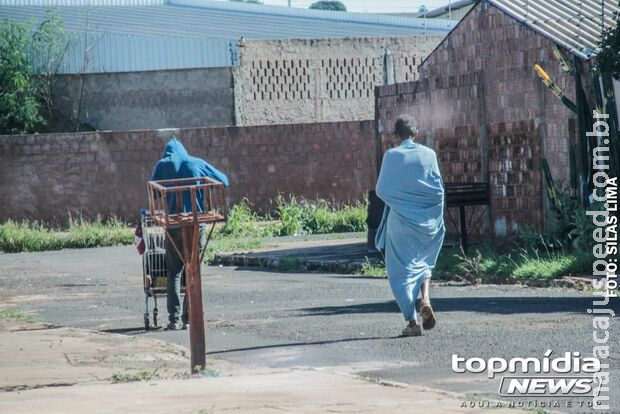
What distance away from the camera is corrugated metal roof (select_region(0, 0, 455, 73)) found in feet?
123

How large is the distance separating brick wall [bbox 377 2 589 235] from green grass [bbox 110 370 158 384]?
34.7 ft

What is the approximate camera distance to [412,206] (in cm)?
1247

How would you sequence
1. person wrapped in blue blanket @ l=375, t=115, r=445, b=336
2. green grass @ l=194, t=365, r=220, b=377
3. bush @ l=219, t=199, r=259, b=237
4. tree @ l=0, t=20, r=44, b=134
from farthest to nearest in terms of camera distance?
tree @ l=0, t=20, r=44, b=134 → bush @ l=219, t=199, r=259, b=237 → person wrapped in blue blanket @ l=375, t=115, r=445, b=336 → green grass @ l=194, t=365, r=220, b=377

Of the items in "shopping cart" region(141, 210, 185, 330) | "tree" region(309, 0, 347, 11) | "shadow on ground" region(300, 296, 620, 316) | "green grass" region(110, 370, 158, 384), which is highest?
"tree" region(309, 0, 347, 11)

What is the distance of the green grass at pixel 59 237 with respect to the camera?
28.0 m

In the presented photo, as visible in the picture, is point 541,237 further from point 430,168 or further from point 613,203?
point 430,168

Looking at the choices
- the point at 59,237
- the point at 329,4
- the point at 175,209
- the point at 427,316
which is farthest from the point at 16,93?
the point at 329,4

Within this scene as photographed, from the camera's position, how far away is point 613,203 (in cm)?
1778

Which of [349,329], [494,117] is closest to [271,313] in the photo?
[349,329]

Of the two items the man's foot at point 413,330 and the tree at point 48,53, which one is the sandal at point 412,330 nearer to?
the man's foot at point 413,330

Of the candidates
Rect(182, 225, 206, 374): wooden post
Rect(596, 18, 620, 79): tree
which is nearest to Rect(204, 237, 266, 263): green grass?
Rect(596, 18, 620, 79): tree

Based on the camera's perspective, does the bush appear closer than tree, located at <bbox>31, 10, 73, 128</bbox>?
Yes

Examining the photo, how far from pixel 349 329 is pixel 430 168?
1724 mm

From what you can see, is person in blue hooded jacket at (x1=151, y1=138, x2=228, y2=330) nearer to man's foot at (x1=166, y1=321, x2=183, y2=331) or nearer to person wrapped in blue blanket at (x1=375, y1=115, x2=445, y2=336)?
man's foot at (x1=166, y1=321, x2=183, y2=331)
